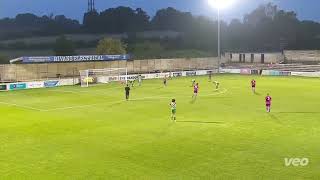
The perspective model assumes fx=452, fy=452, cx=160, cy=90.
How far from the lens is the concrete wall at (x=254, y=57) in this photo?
11069cm

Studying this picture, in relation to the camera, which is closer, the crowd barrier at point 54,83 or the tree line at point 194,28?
the crowd barrier at point 54,83

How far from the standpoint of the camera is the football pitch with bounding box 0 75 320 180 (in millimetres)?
20094

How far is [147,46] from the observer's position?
115 meters

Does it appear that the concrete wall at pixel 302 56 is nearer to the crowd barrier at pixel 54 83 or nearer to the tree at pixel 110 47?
the crowd barrier at pixel 54 83

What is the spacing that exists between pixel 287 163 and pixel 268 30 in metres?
130

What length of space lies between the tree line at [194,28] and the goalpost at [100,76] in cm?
5622

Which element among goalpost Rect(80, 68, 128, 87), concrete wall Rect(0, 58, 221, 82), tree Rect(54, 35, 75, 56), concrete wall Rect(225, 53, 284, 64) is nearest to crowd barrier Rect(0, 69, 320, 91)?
goalpost Rect(80, 68, 128, 87)

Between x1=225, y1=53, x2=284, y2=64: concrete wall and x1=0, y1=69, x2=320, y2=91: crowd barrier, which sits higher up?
x1=225, y1=53, x2=284, y2=64: concrete wall

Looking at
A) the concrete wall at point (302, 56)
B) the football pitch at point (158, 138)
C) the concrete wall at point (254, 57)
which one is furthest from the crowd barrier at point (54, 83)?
the concrete wall at point (302, 56)

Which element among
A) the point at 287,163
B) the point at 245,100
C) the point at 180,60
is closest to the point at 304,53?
the point at 180,60
